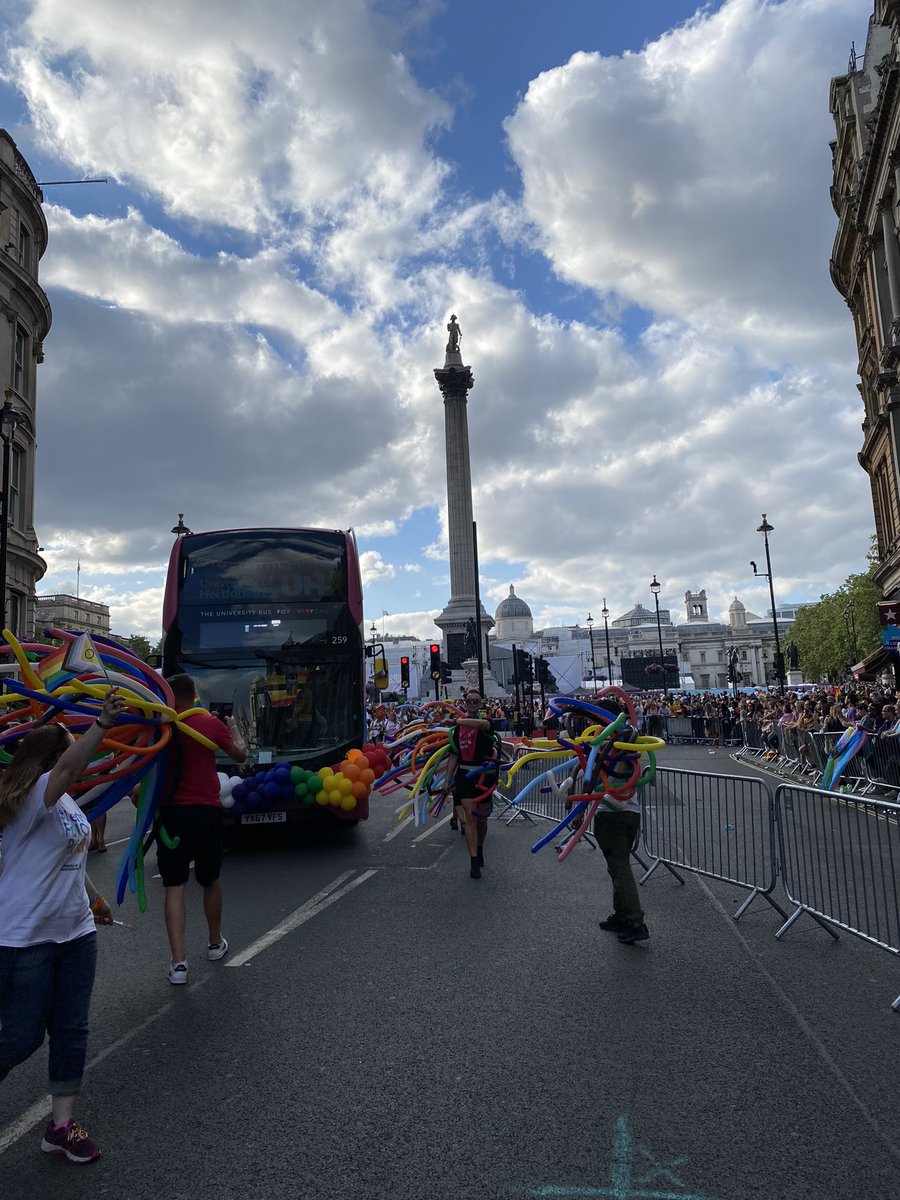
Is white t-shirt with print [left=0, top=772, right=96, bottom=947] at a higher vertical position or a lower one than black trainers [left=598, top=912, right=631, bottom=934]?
higher

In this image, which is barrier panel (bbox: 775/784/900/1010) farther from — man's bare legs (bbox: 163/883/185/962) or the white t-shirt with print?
the white t-shirt with print

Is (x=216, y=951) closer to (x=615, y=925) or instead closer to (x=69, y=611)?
(x=615, y=925)

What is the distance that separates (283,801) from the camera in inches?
386

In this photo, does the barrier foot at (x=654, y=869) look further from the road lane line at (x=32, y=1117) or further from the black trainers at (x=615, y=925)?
the road lane line at (x=32, y=1117)

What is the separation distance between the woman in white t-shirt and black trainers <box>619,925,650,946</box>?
12.4ft

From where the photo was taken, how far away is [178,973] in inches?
205

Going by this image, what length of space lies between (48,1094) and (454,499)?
59697 mm

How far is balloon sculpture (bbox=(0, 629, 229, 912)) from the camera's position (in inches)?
184

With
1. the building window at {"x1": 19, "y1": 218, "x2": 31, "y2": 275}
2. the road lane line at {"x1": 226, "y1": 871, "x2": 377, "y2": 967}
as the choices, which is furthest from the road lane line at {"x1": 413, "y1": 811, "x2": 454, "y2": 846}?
the building window at {"x1": 19, "y1": 218, "x2": 31, "y2": 275}

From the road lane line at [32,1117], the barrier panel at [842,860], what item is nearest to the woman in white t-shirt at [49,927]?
the road lane line at [32,1117]

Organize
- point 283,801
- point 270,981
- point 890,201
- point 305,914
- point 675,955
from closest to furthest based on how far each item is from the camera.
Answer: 1. point 270,981
2. point 675,955
3. point 305,914
4. point 283,801
5. point 890,201

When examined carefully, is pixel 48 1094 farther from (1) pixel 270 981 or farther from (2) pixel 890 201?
(2) pixel 890 201

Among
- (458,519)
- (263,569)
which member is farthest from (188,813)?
(458,519)

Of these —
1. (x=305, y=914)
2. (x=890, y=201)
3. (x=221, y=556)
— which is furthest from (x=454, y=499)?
(x=305, y=914)
